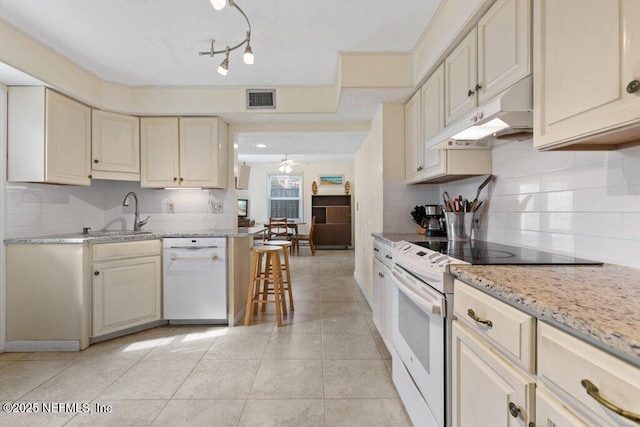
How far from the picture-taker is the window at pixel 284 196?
8.73 m

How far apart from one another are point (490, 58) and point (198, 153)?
2.70 meters

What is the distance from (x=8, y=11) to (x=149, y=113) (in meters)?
1.20

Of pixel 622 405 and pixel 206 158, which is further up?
pixel 206 158

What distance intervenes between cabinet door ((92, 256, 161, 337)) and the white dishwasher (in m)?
0.10

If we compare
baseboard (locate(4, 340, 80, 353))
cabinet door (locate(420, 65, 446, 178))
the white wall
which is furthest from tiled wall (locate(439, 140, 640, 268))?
the white wall

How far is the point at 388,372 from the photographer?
2.05 m

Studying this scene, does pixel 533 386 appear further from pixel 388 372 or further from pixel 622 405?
pixel 388 372

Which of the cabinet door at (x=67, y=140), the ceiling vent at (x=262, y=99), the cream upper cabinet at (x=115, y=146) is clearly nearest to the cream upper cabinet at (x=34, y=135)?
the cabinet door at (x=67, y=140)

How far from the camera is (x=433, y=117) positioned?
7.27 ft

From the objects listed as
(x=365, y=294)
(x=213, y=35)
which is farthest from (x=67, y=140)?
(x=365, y=294)

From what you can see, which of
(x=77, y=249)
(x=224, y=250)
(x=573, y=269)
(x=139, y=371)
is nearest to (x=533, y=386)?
(x=573, y=269)

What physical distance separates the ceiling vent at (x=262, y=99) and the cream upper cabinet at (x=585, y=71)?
7.82ft

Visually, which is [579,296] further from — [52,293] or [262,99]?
[52,293]

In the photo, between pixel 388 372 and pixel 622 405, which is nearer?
pixel 622 405
